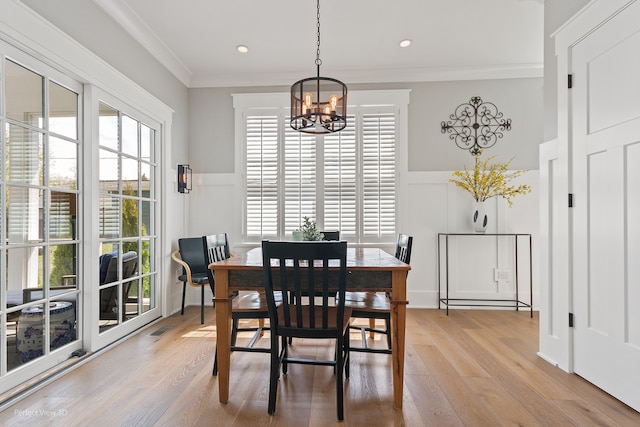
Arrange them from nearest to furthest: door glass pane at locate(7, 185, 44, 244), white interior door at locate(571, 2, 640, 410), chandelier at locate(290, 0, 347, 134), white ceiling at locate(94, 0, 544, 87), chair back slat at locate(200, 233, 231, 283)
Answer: white interior door at locate(571, 2, 640, 410), door glass pane at locate(7, 185, 44, 244), chandelier at locate(290, 0, 347, 134), chair back slat at locate(200, 233, 231, 283), white ceiling at locate(94, 0, 544, 87)

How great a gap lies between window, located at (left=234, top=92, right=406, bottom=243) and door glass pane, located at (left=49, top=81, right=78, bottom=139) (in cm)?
190

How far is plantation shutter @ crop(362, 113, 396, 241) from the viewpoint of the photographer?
409 centimetres

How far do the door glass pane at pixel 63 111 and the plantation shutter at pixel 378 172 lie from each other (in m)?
2.83

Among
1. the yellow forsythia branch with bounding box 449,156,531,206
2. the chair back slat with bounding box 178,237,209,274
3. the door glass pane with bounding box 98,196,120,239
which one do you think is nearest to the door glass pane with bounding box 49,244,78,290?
the door glass pane with bounding box 98,196,120,239

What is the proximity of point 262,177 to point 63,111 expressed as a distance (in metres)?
2.12

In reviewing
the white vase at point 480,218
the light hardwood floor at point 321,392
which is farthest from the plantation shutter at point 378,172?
the light hardwood floor at point 321,392

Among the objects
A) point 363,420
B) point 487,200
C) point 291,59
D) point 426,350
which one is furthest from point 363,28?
point 363,420

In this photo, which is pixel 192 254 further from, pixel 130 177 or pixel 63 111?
pixel 63 111

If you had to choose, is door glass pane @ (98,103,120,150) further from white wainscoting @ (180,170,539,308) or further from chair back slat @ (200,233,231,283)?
white wainscoting @ (180,170,539,308)

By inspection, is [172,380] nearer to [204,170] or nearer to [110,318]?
[110,318]

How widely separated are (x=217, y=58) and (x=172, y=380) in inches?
127

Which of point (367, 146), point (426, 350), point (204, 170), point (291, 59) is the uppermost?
point (291, 59)

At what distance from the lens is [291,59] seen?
150 inches

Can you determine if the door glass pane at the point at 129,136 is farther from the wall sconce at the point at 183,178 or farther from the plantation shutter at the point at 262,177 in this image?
the plantation shutter at the point at 262,177
